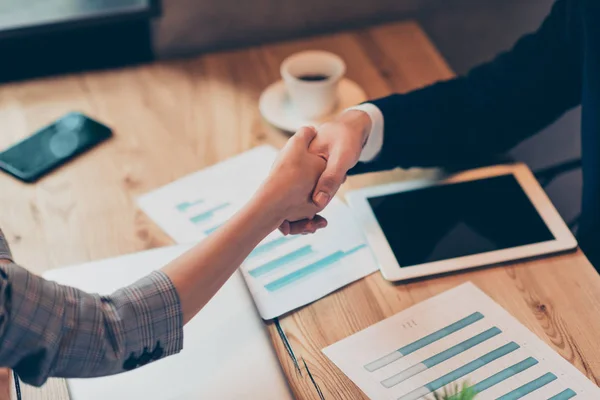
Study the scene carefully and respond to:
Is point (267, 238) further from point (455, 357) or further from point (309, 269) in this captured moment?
point (455, 357)

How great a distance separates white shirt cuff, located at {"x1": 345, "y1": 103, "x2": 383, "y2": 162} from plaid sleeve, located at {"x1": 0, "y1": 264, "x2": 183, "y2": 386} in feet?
1.42

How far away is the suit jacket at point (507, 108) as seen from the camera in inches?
42.2

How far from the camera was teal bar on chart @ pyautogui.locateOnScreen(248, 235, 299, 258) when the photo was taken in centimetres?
95

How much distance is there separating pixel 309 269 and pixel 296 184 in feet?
0.39

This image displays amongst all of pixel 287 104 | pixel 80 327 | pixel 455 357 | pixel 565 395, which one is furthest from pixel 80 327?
pixel 287 104

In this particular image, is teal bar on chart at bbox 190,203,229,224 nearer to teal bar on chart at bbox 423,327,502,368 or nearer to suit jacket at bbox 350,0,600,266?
suit jacket at bbox 350,0,600,266

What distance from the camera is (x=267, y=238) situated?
3.20 feet

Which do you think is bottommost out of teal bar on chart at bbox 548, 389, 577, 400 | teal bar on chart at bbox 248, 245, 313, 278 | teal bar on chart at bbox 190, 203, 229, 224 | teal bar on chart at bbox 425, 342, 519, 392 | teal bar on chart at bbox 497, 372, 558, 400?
Answer: teal bar on chart at bbox 548, 389, 577, 400

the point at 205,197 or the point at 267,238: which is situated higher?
the point at 205,197

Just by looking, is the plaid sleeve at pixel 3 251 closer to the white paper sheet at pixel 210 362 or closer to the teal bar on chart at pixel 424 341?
the white paper sheet at pixel 210 362

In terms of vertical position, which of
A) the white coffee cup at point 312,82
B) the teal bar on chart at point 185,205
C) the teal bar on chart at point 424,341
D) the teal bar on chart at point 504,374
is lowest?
the teal bar on chart at point 504,374

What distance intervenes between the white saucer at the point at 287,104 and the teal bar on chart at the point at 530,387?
581 mm

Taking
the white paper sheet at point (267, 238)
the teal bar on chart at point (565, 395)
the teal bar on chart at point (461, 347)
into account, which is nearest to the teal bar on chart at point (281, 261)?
the white paper sheet at point (267, 238)

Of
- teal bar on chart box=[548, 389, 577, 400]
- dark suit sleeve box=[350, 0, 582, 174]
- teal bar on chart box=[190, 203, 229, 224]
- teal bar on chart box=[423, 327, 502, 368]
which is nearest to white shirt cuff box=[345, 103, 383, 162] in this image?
dark suit sleeve box=[350, 0, 582, 174]
